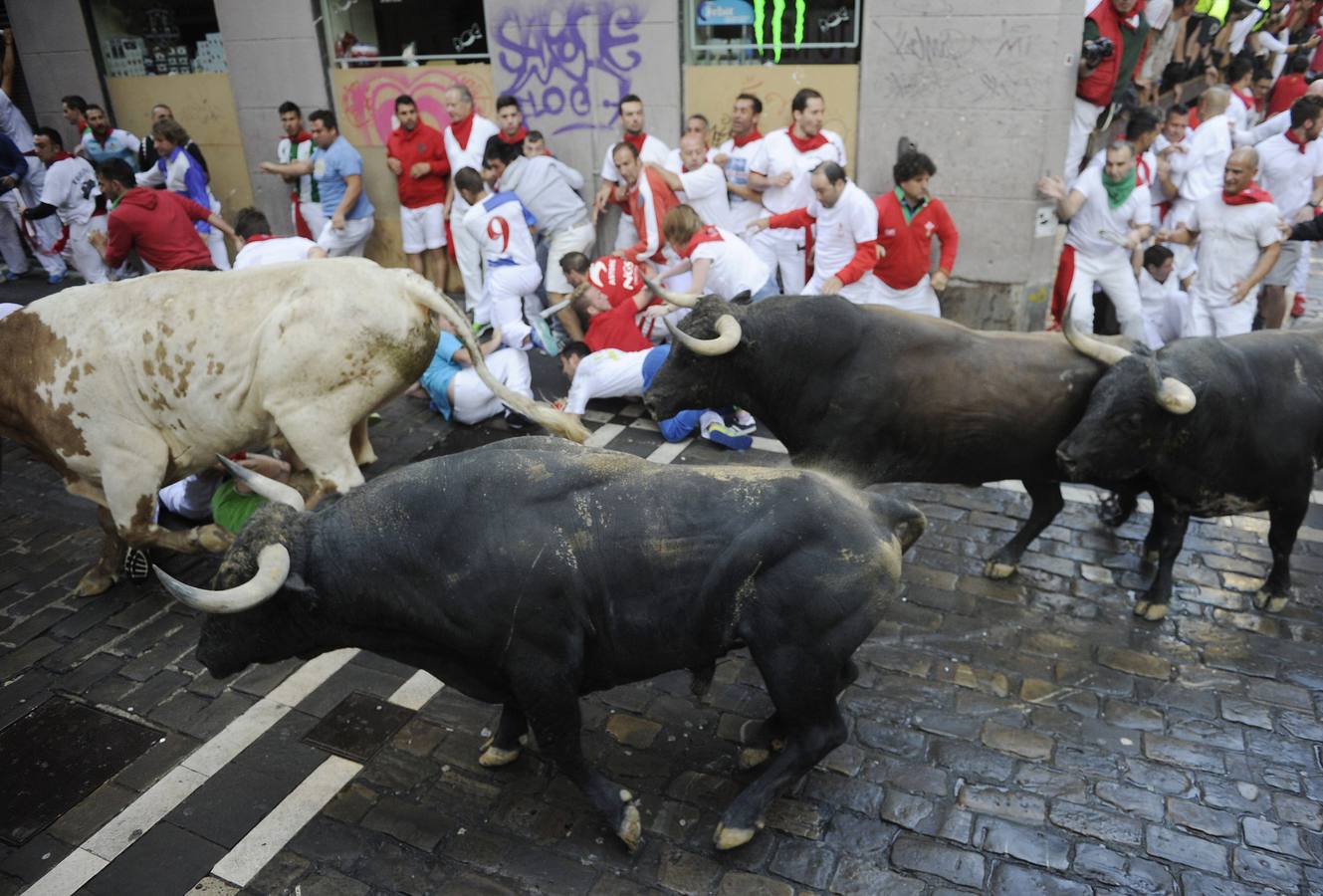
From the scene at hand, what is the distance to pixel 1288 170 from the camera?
9.00 meters

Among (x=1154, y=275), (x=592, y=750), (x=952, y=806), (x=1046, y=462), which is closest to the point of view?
(x=952, y=806)

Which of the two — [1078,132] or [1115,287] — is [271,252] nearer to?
[1115,287]

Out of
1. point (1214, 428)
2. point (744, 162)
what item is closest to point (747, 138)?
point (744, 162)

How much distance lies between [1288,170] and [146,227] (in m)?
10.0

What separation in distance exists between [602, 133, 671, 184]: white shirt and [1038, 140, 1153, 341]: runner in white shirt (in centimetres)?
382

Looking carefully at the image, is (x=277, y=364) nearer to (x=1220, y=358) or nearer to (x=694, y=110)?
(x=1220, y=358)

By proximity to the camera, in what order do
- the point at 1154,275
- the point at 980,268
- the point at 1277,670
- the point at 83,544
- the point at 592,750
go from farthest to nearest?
1. the point at 980,268
2. the point at 1154,275
3. the point at 83,544
4. the point at 1277,670
5. the point at 592,750

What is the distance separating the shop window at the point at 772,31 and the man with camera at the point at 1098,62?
2.06m

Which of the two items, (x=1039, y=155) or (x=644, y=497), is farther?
(x=1039, y=155)

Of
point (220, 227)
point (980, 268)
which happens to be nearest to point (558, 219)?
point (220, 227)

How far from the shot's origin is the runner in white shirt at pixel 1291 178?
859cm

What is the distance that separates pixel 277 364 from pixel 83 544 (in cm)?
209

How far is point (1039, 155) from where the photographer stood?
886 cm

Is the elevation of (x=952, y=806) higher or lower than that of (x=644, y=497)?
lower
